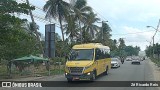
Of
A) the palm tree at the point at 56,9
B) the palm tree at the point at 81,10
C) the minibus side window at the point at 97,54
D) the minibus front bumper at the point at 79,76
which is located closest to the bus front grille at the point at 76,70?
the minibus front bumper at the point at 79,76

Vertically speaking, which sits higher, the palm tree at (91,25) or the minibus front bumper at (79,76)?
the palm tree at (91,25)

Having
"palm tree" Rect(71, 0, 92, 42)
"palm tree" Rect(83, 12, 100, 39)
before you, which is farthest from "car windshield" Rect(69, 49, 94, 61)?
"palm tree" Rect(83, 12, 100, 39)

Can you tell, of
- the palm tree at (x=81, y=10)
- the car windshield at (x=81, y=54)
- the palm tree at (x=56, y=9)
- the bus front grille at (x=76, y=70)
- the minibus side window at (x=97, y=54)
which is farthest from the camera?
the palm tree at (x=81, y=10)

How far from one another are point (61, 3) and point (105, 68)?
85.4 ft

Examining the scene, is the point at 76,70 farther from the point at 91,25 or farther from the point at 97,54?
the point at 91,25

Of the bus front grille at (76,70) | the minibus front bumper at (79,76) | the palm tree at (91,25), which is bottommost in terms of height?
the minibus front bumper at (79,76)

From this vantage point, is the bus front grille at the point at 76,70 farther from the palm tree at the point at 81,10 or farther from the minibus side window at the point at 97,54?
the palm tree at the point at 81,10

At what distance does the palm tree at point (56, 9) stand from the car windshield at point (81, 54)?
2814cm

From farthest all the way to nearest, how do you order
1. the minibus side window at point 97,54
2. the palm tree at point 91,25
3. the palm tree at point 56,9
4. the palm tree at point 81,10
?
the palm tree at point 91,25 → the palm tree at point 81,10 → the palm tree at point 56,9 → the minibus side window at point 97,54

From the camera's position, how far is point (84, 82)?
22.7m

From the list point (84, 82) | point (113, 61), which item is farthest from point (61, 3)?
point (84, 82)

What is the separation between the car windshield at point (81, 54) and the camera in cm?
2341

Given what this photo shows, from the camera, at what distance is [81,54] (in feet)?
78.0

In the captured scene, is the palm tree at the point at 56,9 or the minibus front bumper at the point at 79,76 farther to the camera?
the palm tree at the point at 56,9
